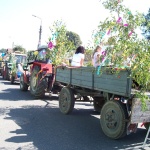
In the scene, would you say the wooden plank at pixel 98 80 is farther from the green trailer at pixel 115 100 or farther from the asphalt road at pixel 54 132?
the asphalt road at pixel 54 132

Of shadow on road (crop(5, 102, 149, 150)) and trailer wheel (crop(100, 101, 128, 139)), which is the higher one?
trailer wheel (crop(100, 101, 128, 139))

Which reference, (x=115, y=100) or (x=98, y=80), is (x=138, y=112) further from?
(x=98, y=80)

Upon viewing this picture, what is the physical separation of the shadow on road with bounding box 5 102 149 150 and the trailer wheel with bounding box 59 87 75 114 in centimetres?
19

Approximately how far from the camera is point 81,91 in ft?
24.2

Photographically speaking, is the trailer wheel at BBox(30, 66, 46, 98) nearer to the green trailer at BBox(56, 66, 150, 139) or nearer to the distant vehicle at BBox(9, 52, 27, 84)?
the green trailer at BBox(56, 66, 150, 139)

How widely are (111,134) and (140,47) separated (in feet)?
6.39

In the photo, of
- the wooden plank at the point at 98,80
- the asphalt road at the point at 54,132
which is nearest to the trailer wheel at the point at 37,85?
the asphalt road at the point at 54,132

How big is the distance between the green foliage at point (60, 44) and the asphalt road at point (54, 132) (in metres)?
2.08

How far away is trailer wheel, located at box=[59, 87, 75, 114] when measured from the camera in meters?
7.60

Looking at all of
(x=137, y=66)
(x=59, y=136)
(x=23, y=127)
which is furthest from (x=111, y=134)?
(x=23, y=127)

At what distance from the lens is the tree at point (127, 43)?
4629mm

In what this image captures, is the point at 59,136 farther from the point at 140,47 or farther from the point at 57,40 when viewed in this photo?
the point at 57,40

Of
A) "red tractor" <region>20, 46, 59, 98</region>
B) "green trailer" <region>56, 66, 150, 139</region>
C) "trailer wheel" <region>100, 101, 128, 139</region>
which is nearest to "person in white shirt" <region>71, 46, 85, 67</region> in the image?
"green trailer" <region>56, 66, 150, 139</region>

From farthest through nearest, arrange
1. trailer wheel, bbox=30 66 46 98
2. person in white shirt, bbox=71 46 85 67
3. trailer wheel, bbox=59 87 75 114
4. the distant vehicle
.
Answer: the distant vehicle
trailer wheel, bbox=30 66 46 98
person in white shirt, bbox=71 46 85 67
trailer wheel, bbox=59 87 75 114
